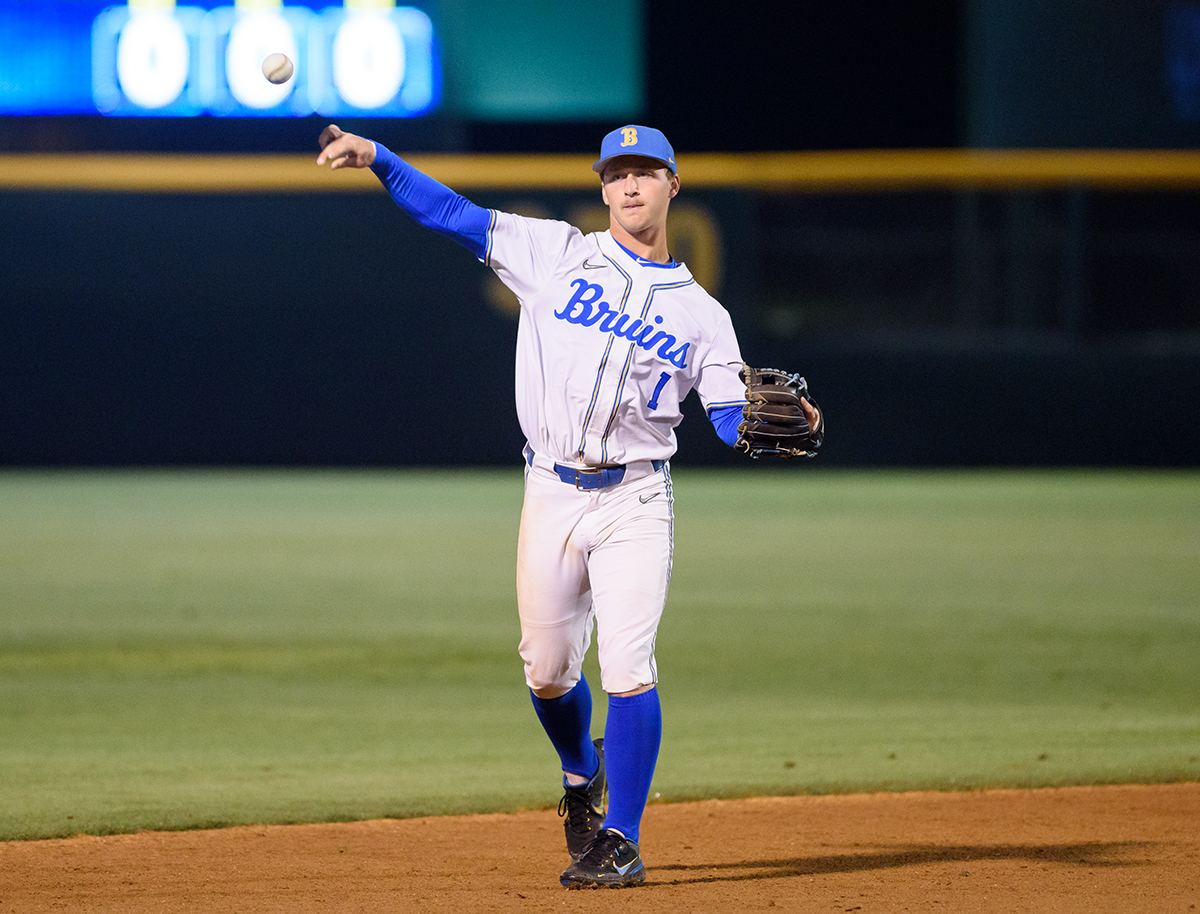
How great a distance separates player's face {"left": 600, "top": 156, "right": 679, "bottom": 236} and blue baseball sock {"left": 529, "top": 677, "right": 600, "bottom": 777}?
108cm

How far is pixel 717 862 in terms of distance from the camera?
13.0 feet

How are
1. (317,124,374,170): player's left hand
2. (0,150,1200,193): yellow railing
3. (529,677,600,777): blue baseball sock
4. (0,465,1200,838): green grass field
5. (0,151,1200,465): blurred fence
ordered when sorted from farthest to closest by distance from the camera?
(0,151,1200,465): blurred fence → (0,150,1200,193): yellow railing → (0,465,1200,838): green grass field → (529,677,600,777): blue baseball sock → (317,124,374,170): player's left hand

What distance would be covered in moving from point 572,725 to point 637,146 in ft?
4.47

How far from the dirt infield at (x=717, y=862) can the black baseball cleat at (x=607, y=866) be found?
0.09 feet

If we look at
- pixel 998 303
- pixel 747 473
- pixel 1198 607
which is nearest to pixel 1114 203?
pixel 998 303

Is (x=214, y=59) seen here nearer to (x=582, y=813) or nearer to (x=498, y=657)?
(x=498, y=657)

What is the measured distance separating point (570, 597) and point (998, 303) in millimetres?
15143

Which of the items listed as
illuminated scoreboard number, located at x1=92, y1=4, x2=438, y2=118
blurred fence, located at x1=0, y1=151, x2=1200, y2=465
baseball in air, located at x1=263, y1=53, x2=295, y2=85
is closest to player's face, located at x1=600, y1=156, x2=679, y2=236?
baseball in air, located at x1=263, y1=53, x2=295, y2=85

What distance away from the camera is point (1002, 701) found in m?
6.48

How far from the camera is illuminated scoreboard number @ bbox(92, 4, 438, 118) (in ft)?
55.1

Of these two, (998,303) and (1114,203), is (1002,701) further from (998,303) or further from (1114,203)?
(1114,203)

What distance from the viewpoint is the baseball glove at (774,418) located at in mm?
3584

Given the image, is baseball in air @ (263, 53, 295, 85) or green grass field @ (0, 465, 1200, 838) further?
green grass field @ (0, 465, 1200, 838)

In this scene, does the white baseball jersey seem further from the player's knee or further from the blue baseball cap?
the player's knee
